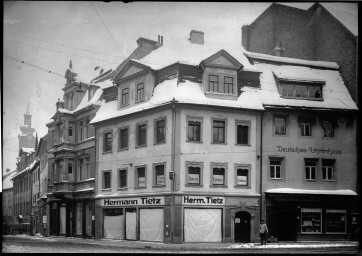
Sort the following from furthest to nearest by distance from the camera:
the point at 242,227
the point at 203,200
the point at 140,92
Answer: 1. the point at 140,92
2. the point at 242,227
3. the point at 203,200

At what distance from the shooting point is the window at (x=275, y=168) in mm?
29344

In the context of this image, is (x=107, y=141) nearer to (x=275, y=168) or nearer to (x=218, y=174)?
(x=218, y=174)

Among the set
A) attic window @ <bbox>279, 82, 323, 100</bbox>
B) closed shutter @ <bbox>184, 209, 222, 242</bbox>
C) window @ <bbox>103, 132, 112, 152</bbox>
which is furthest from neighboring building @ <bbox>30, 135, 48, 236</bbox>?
attic window @ <bbox>279, 82, 323, 100</bbox>

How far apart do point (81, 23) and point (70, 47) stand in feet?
6.60

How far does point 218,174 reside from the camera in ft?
94.7

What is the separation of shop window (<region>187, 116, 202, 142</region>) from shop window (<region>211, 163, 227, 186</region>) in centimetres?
148

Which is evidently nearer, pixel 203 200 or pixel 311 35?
pixel 203 200

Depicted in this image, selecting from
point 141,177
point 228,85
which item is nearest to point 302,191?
point 228,85

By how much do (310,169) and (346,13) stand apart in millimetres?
7571

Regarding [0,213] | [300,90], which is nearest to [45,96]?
[0,213]

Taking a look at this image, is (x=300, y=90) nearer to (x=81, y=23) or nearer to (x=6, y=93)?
(x=81, y=23)

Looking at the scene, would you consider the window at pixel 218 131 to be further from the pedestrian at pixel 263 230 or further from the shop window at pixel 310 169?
the pedestrian at pixel 263 230

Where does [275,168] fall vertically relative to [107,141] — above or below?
below

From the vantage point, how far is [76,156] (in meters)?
35.2
